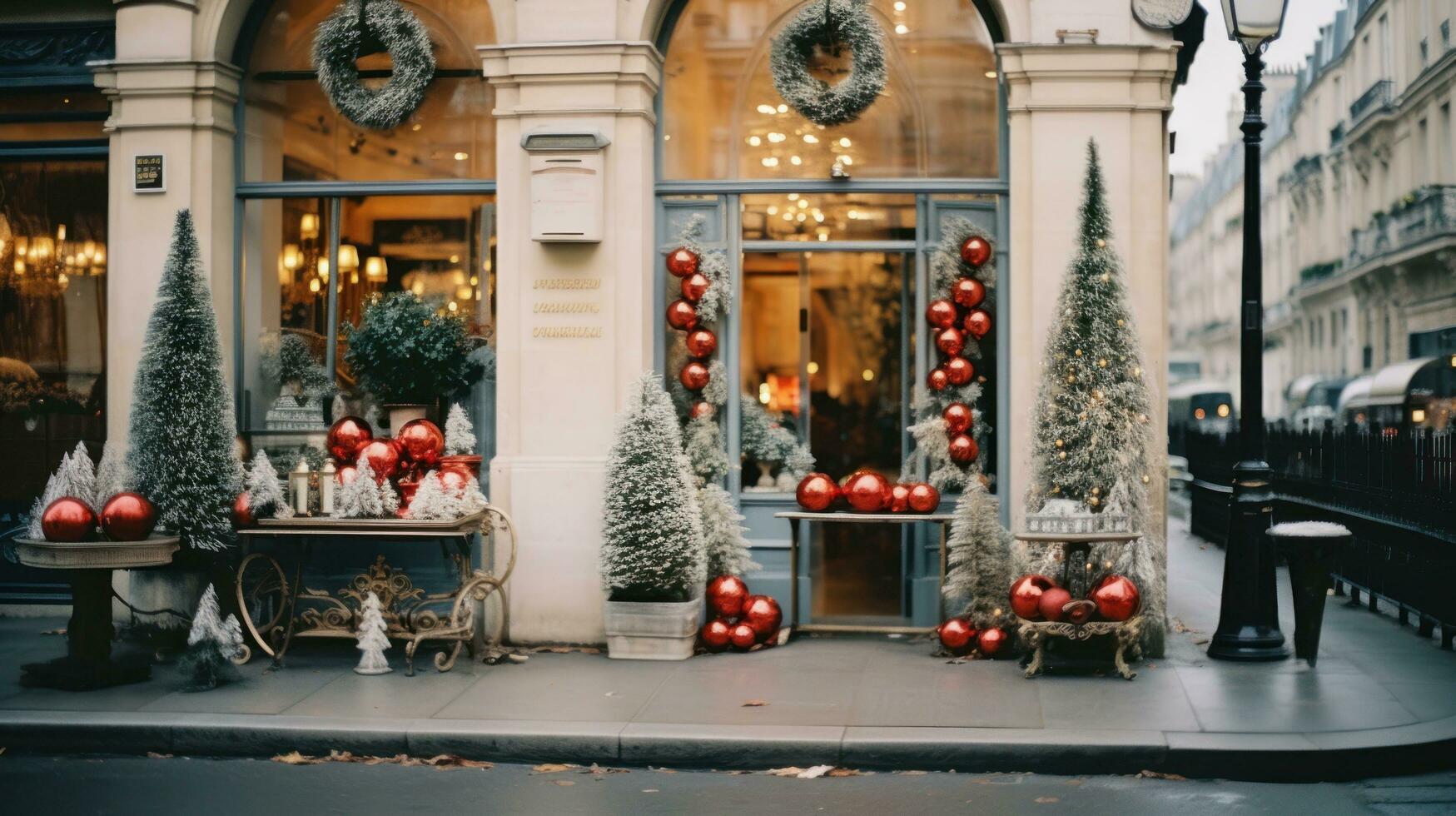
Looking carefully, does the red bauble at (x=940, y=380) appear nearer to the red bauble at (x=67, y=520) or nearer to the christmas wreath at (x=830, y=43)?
the christmas wreath at (x=830, y=43)

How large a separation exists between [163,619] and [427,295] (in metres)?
3.06

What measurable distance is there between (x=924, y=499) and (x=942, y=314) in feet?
4.58

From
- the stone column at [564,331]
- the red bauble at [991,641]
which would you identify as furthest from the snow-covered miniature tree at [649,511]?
the red bauble at [991,641]

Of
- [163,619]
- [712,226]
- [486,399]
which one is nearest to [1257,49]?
[712,226]

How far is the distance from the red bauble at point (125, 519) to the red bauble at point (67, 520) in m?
0.11

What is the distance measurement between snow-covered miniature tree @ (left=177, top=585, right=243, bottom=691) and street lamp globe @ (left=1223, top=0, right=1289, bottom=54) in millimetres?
7590

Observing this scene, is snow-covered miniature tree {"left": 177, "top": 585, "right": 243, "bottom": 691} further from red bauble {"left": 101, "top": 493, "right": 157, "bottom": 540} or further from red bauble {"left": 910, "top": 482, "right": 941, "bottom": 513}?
red bauble {"left": 910, "top": 482, "right": 941, "bottom": 513}

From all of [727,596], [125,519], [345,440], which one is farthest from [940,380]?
[125,519]

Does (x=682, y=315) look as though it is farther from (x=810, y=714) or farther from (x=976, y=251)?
(x=810, y=714)

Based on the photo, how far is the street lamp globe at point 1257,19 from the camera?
9344mm

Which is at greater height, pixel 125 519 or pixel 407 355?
pixel 407 355

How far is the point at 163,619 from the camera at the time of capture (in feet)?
33.3

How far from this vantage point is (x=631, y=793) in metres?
6.84

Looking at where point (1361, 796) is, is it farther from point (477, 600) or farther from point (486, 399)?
point (486, 399)
